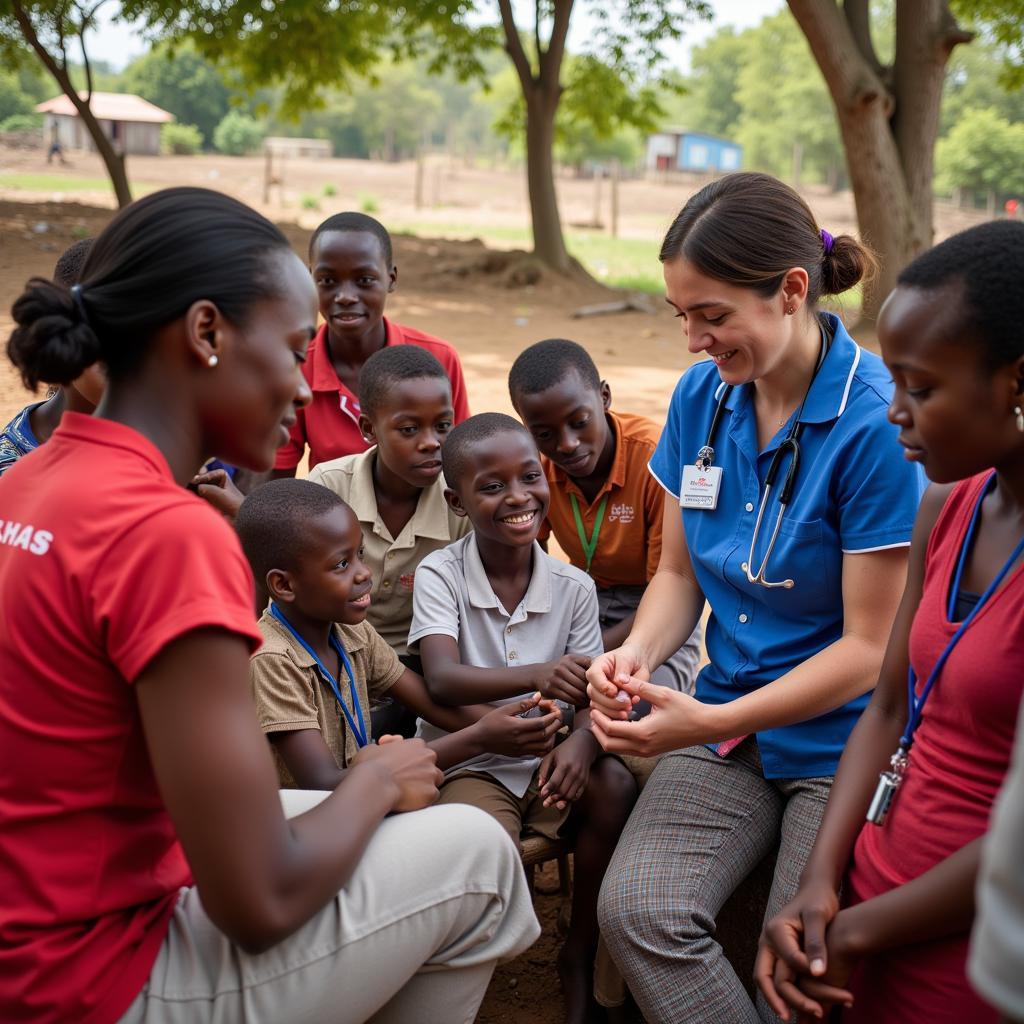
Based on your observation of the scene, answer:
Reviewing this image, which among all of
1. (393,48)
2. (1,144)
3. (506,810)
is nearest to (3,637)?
(506,810)

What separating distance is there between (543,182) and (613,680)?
14299mm

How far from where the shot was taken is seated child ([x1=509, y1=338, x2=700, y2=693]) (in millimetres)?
3592

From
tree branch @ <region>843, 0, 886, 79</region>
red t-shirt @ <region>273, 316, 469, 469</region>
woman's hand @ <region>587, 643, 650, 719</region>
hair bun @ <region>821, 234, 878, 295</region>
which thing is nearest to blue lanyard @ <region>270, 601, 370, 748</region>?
woman's hand @ <region>587, 643, 650, 719</region>

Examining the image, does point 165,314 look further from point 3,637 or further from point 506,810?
point 506,810

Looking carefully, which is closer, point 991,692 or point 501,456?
point 991,692

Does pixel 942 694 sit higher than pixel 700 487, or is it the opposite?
pixel 700 487

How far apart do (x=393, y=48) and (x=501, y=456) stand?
15596mm

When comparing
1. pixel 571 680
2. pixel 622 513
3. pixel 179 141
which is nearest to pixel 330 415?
pixel 622 513

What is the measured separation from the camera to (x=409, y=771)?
7.16 ft

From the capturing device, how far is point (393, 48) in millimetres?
17172

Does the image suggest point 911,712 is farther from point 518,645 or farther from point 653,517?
point 653,517

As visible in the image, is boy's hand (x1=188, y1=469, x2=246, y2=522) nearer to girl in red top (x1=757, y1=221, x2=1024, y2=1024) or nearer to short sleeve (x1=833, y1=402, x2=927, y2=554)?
short sleeve (x1=833, y1=402, x2=927, y2=554)

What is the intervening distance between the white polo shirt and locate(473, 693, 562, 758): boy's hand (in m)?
0.26

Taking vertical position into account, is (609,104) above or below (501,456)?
above
